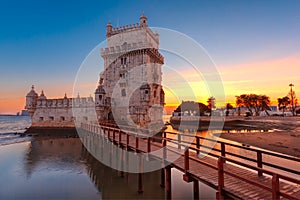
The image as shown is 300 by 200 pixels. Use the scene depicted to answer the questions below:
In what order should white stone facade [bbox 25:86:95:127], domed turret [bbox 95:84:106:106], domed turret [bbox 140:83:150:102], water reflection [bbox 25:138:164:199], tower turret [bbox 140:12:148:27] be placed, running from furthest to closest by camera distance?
Answer: white stone facade [bbox 25:86:95:127] → tower turret [bbox 140:12:148:27] → domed turret [bbox 95:84:106:106] → domed turret [bbox 140:83:150:102] → water reflection [bbox 25:138:164:199]

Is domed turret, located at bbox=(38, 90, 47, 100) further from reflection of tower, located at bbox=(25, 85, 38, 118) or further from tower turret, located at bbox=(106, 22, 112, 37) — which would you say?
tower turret, located at bbox=(106, 22, 112, 37)

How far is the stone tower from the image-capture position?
3397 cm

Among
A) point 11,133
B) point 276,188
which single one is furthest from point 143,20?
point 11,133

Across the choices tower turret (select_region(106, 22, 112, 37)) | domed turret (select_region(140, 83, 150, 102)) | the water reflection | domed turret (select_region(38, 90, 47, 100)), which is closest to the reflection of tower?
domed turret (select_region(38, 90, 47, 100))

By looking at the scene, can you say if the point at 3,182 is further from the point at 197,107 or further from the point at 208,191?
the point at 197,107

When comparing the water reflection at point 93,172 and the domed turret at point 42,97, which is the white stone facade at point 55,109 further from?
the water reflection at point 93,172

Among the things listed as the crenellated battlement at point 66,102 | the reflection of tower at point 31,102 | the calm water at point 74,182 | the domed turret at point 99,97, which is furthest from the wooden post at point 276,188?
the reflection of tower at point 31,102

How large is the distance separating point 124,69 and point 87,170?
23362 mm

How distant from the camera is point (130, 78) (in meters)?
36.2

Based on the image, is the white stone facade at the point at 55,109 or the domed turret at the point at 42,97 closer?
the white stone facade at the point at 55,109

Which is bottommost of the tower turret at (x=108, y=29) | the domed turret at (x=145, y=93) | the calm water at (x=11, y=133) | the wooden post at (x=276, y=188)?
the calm water at (x=11, y=133)

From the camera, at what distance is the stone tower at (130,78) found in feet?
111

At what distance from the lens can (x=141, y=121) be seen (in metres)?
32.7

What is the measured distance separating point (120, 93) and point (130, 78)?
3257mm
